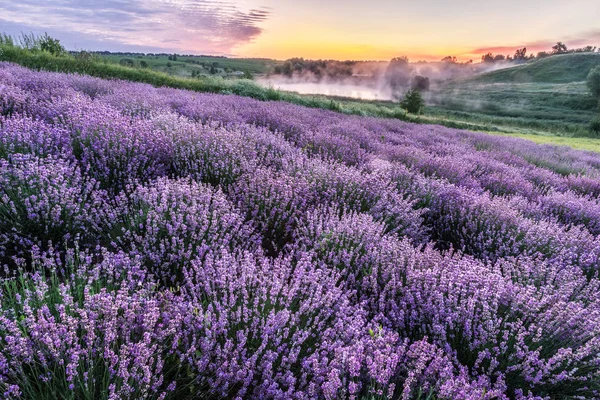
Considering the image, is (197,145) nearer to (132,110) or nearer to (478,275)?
(132,110)

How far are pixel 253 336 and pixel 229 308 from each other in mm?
165

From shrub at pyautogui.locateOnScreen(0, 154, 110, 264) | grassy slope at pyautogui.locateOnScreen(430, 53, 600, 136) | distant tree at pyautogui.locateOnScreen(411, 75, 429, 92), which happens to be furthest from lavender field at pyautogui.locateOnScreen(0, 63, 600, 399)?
distant tree at pyautogui.locateOnScreen(411, 75, 429, 92)

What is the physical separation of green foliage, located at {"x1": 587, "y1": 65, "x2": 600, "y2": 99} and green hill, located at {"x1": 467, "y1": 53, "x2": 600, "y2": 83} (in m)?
24.0

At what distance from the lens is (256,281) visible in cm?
184

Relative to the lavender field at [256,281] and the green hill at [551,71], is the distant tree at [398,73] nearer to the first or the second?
the green hill at [551,71]

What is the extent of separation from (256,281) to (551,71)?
109m

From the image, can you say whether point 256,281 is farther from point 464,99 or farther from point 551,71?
point 551,71

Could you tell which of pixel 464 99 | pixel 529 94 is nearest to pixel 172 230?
pixel 464 99

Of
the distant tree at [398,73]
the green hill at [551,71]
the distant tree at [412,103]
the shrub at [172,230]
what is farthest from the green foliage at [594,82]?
the shrub at [172,230]

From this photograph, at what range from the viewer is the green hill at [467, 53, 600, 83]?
270 ft

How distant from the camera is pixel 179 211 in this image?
2.37 metres

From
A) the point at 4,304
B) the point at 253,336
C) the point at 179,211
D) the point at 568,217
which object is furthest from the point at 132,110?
the point at 568,217

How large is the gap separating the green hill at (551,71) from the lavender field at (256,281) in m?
99.9

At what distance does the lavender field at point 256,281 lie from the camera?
1383mm
